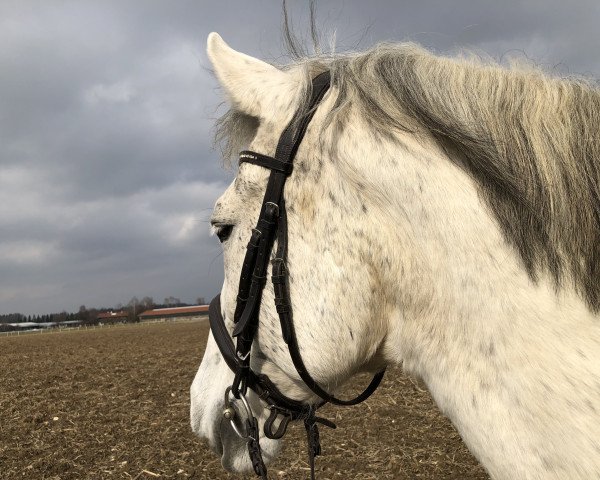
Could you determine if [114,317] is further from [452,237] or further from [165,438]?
[452,237]

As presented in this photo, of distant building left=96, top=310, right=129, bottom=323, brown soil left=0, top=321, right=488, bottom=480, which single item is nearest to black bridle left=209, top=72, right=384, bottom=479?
brown soil left=0, top=321, right=488, bottom=480

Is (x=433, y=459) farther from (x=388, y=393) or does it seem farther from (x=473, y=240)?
(x=473, y=240)

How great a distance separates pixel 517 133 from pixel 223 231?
1097mm

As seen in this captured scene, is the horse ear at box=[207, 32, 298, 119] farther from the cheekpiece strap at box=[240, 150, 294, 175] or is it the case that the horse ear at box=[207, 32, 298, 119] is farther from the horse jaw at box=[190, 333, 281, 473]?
the horse jaw at box=[190, 333, 281, 473]

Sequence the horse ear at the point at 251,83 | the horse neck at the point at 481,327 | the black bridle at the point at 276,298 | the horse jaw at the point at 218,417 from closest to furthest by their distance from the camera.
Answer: the horse neck at the point at 481,327, the black bridle at the point at 276,298, the horse ear at the point at 251,83, the horse jaw at the point at 218,417

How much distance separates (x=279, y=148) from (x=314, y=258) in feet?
1.35

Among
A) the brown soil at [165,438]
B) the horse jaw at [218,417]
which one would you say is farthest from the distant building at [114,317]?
the horse jaw at [218,417]

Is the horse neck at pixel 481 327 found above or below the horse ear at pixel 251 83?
below

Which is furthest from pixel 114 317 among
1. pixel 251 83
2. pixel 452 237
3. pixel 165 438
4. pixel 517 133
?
pixel 517 133

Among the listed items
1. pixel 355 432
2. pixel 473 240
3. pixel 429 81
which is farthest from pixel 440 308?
pixel 355 432

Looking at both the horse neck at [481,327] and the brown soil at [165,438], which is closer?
the horse neck at [481,327]

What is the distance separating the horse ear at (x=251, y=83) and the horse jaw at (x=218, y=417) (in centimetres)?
103

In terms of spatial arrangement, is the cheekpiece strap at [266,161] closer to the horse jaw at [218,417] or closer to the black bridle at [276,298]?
the black bridle at [276,298]

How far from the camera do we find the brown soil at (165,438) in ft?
23.0
